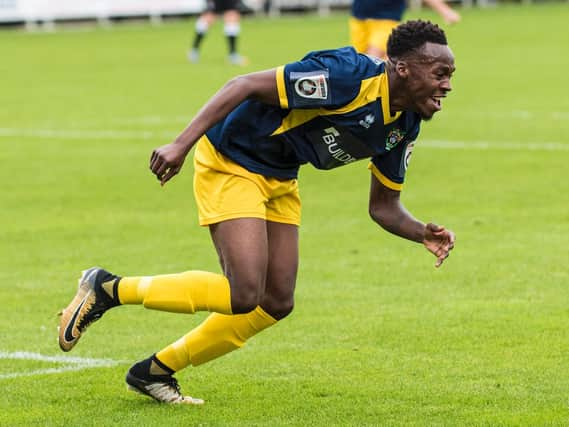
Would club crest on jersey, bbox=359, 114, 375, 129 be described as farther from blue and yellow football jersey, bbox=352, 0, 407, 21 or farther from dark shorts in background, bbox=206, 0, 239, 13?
dark shorts in background, bbox=206, 0, 239, 13

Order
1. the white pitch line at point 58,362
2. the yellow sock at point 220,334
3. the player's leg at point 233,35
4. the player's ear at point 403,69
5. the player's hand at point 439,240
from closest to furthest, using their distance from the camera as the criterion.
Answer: the player's ear at point 403,69 < the yellow sock at point 220,334 < the player's hand at point 439,240 < the white pitch line at point 58,362 < the player's leg at point 233,35

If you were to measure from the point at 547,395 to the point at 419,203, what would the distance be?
632 cm

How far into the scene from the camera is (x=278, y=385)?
23.9 feet

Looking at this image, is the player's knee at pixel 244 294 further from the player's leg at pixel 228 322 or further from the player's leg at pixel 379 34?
the player's leg at pixel 379 34

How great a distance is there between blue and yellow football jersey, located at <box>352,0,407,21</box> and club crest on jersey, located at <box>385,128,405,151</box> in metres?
9.98

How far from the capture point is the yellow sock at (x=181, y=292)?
652cm

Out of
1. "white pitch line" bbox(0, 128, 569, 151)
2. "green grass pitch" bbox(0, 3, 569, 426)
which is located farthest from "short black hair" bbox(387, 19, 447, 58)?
"white pitch line" bbox(0, 128, 569, 151)

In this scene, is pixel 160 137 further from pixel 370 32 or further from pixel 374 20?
pixel 374 20

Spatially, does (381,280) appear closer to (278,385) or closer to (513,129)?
(278,385)

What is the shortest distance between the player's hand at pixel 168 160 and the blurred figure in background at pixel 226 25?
72.8 feet

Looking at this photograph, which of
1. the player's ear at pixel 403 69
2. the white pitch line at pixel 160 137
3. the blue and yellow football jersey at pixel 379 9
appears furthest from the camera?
the blue and yellow football jersey at pixel 379 9

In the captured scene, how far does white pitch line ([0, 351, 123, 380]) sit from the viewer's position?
25.1 feet

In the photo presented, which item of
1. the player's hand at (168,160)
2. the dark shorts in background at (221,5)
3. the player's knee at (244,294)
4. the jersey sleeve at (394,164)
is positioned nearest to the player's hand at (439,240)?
the jersey sleeve at (394,164)

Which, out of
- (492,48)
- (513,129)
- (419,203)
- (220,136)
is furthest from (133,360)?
(492,48)
